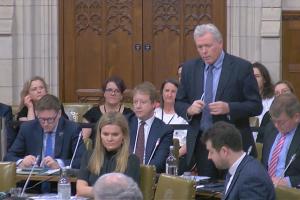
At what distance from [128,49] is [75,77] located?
0.87m

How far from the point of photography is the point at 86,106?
11680 mm

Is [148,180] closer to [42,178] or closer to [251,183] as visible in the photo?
[42,178]

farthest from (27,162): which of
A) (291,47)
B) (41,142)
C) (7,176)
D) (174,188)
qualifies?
(291,47)

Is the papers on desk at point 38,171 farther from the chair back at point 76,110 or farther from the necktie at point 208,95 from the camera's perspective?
the chair back at point 76,110

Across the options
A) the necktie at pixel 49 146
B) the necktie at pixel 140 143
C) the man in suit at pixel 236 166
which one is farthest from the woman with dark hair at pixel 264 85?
the man in suit at pixel 236 166

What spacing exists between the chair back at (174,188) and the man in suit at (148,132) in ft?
4.16

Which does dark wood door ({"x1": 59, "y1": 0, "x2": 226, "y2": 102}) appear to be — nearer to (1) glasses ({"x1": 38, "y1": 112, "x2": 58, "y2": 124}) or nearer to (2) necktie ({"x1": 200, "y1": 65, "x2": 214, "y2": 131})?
(1) glasses ({"x1": 38, "y1": 112, "x2": 58, "y2": 124})

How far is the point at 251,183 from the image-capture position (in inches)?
232

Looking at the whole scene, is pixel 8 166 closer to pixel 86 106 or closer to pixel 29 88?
pixel 29 88

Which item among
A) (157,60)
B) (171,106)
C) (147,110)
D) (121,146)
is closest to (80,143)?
(147,110)

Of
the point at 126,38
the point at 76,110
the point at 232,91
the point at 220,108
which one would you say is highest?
the point at 126,38

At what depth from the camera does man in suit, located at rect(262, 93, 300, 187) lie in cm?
734

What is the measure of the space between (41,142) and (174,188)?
2.30 meters

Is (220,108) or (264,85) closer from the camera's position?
(220,108)
